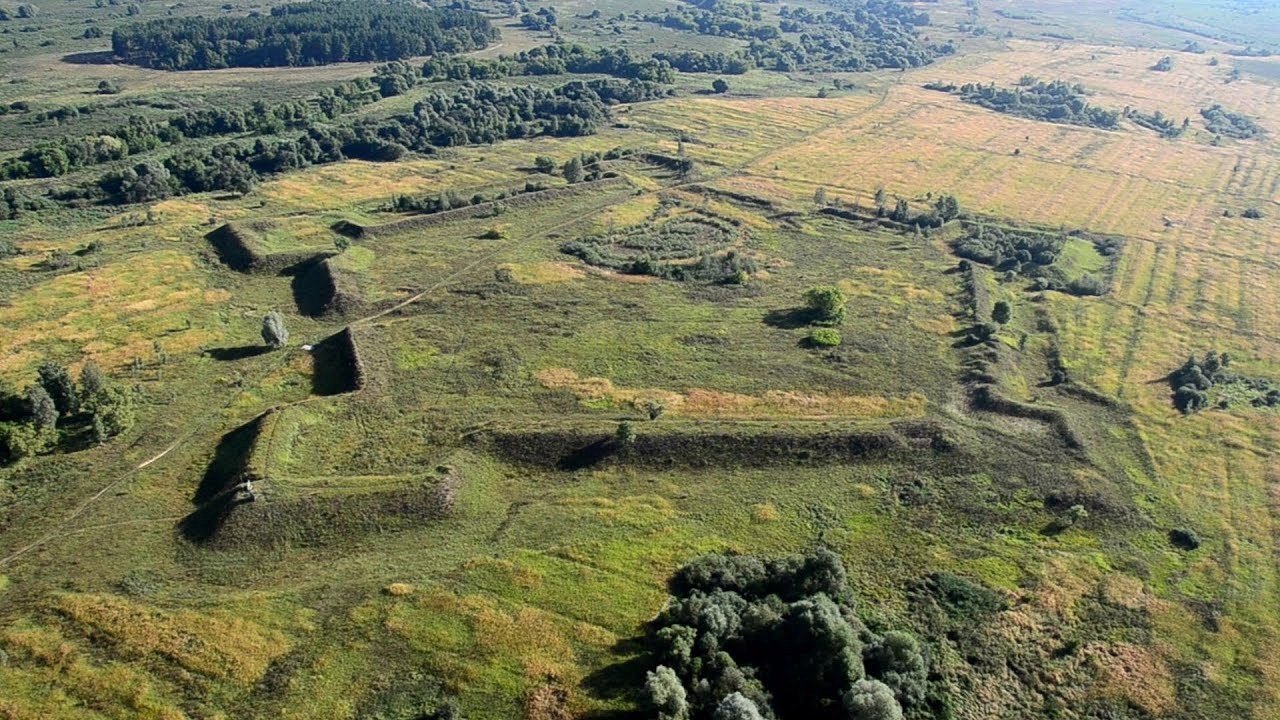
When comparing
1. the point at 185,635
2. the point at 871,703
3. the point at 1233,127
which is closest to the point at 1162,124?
the point at 1233,127

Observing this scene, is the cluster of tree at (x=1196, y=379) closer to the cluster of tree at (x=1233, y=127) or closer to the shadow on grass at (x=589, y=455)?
the shadow on grass at (x=589, y=455)

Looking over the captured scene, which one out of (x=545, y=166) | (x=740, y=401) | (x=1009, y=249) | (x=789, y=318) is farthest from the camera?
(x=545, y=166)

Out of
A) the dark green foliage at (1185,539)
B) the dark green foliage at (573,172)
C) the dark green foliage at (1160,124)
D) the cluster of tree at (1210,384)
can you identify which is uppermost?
the dark green foliage at (1160,124)

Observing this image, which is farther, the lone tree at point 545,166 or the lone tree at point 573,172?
the lone tree at point 545,166

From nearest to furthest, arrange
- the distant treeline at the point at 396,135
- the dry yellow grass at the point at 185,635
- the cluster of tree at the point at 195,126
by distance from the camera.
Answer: the dry yellow grass at the point at 185,635
the distant treeline at the point at 396,135
the cluster of tree at the point at 195,126

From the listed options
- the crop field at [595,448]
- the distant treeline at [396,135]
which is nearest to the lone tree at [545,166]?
the crop field at [595,448]

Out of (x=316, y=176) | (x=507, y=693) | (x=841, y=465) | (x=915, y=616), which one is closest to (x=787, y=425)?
(x=841, y=465)

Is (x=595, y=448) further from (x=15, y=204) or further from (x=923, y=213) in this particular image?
(x=15, y=204)
